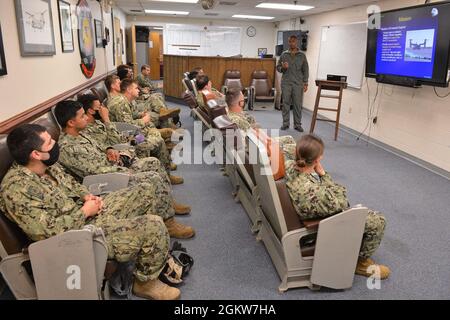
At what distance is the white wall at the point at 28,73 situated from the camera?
2156 millimetres

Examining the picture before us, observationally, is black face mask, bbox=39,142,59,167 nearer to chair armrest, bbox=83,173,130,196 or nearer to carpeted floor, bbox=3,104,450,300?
chair armrest, bbox=83,173,130,196

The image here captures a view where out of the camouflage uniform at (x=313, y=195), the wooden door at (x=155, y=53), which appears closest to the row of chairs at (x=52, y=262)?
the camouflage uniform at (x=313, y=195)

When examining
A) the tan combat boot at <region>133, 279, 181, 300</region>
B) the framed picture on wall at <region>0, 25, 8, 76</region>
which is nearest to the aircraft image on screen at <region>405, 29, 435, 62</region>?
the tan combat boot at <region>133, 279, 181, 300</region>

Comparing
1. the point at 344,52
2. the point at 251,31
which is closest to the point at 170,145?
the point at 344,52

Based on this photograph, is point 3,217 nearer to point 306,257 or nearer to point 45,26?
point 306,257

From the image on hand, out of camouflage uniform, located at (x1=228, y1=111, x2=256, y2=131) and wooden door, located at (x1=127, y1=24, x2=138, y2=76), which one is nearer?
camouflage uniform, located at (x1=228, y1=111, x2=256, y2=131)

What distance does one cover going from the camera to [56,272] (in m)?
1.53

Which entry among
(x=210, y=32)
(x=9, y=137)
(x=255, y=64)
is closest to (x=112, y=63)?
(x=255, y=64)

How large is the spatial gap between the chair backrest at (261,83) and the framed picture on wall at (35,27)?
→ 5219mm

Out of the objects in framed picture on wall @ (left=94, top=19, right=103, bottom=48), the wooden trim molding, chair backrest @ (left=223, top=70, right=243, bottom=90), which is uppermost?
framed picture on wall @ (left=94, top=19, right=103, bottom=48)

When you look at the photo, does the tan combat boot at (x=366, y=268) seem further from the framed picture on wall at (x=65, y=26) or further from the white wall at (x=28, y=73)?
the framed picture on wall at (x=65, y=26)

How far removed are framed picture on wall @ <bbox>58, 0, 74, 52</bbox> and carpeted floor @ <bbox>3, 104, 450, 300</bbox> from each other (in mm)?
1809

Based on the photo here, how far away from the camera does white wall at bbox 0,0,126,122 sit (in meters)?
2.16
